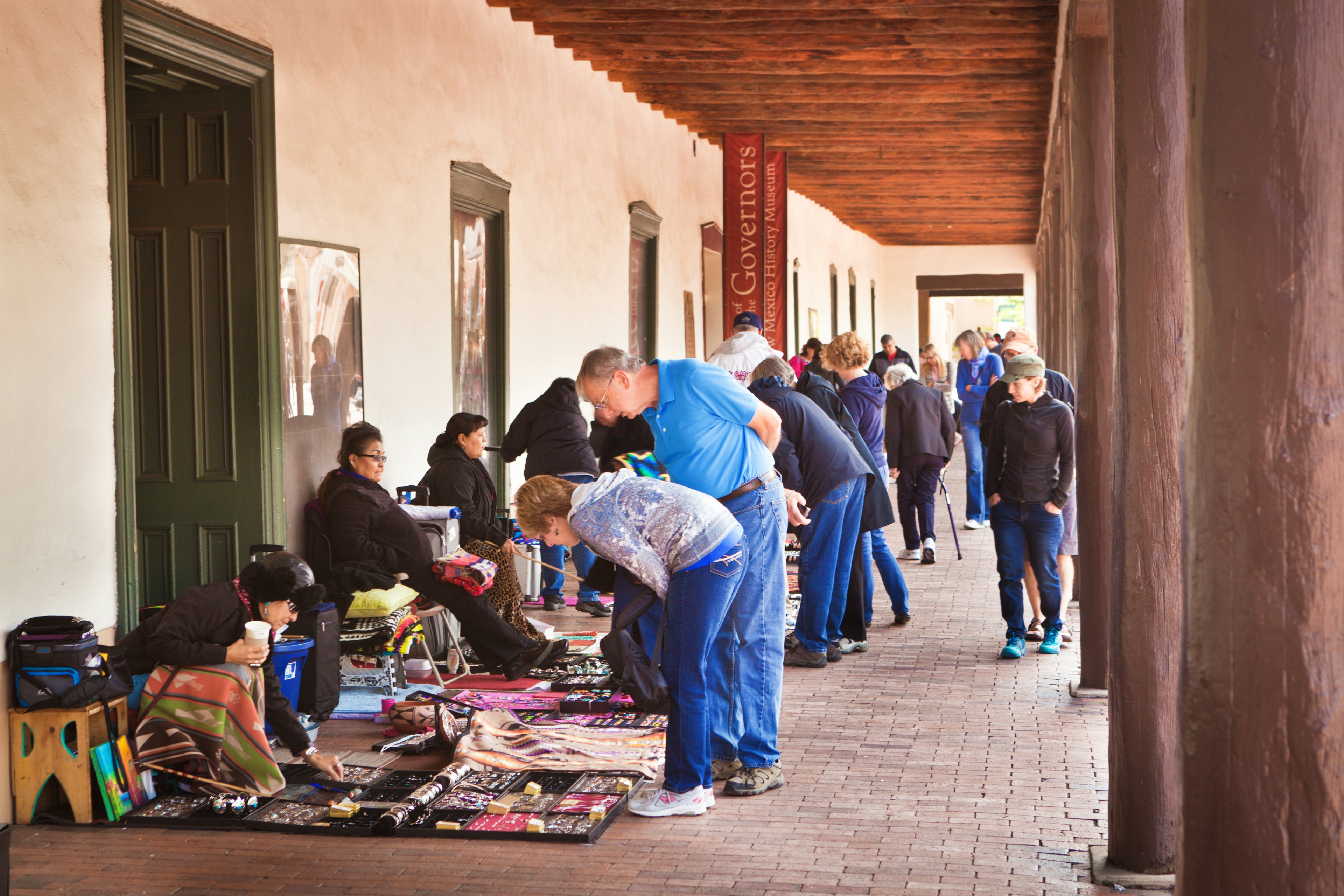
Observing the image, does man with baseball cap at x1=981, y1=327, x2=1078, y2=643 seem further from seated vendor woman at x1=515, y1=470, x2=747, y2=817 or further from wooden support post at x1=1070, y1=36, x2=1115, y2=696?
seated vendor woman at x1=515, y1=470, x2=747, y2=817

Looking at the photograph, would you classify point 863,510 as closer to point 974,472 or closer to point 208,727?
point 208,727

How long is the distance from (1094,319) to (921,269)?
Answer: 2847cm

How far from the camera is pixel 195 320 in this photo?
6.47 m

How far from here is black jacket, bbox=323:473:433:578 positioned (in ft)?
21.0

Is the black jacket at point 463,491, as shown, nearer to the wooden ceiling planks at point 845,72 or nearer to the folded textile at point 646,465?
the folded textile at point 646,465

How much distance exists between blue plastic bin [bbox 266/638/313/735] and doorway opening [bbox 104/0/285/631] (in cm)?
97

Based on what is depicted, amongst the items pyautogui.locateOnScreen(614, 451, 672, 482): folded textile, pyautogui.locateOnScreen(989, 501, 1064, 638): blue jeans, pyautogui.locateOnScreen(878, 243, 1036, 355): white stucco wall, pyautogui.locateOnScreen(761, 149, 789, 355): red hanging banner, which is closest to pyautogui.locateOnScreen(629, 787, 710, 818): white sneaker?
pyautogui.locateOnScreen(614, 451, 672, 482): folded textile

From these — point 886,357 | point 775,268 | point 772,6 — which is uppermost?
point 772,6

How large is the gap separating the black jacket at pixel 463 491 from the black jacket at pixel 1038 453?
8.65ft

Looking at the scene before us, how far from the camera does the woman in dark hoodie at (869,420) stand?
25.9 ft

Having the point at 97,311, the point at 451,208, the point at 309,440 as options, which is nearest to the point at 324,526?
the point at 309,440

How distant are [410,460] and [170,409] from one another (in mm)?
1934

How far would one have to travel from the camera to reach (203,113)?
21.1ft

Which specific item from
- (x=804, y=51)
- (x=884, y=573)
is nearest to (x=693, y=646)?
(x=884, y=573)
